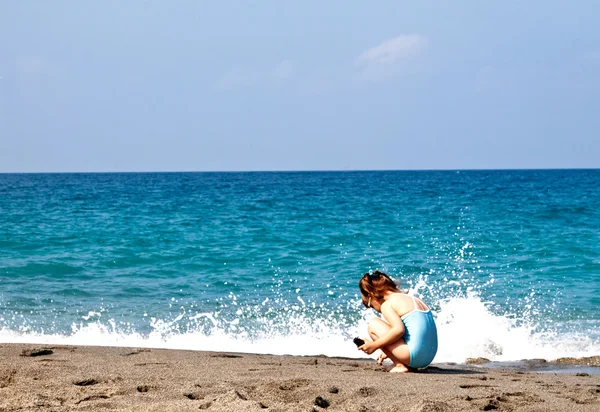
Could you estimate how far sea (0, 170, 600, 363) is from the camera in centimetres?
866

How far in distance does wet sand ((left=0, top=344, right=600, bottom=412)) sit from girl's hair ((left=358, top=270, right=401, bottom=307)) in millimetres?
645

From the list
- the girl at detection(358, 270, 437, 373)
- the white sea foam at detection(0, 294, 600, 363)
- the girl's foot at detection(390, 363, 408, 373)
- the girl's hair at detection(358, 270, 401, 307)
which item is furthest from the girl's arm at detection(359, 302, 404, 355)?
the white sea foam at detection(0, 294, 600, 363)

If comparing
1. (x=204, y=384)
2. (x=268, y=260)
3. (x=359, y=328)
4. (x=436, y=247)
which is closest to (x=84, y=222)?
(x=268, y=260)

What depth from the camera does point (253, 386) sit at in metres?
4.89

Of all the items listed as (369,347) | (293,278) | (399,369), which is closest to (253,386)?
(369,347)

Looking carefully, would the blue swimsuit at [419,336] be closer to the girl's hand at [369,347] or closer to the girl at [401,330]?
the girl at [401,330]

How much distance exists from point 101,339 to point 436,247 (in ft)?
28.5

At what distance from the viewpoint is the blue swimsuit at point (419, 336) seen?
5.67m

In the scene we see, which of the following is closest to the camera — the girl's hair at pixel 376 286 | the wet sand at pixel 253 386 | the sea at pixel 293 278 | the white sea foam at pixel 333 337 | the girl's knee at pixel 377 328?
the wet sand at pixel 253 386

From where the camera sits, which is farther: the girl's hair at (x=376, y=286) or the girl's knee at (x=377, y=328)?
the girl's hair at (x=376, y=286)

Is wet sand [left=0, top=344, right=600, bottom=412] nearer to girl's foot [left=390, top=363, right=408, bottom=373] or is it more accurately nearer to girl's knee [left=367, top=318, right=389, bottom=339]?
girl's foot [left=390, top=363, right=408, bottom=373]

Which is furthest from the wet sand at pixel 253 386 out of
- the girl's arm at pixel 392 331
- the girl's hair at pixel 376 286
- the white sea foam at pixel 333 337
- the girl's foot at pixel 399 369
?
the white sea foam at pixel 333 337

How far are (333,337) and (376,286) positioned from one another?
2939 millimetres

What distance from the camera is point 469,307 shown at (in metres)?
9.52
